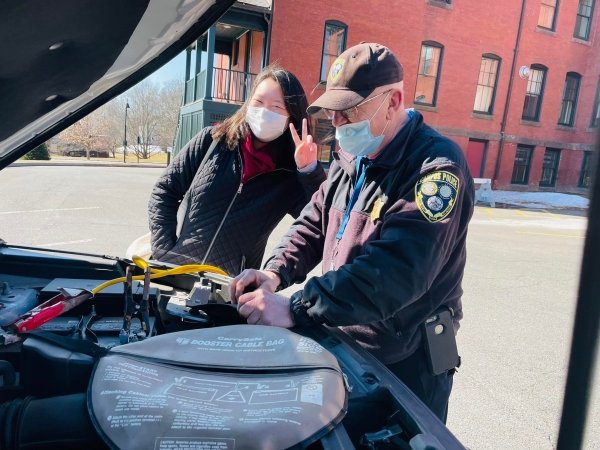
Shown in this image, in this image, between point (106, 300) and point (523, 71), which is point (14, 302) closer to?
point (106, 300)

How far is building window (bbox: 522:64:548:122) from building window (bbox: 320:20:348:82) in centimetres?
929

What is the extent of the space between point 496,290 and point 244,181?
4935mm

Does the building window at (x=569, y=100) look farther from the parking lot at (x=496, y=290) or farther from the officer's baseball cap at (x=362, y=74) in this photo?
the officer's baseball cap at (x=362, y=74)

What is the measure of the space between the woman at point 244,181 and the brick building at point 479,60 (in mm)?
13691

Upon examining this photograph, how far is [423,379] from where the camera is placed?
5.38ft

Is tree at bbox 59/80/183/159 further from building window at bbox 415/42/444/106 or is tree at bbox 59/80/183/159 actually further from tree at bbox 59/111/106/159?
building window at bbox 415/42/444/106

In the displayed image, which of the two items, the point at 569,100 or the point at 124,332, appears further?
the point at 569,100

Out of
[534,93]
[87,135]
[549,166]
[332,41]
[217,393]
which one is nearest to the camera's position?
[217,393]

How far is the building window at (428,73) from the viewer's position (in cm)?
1899

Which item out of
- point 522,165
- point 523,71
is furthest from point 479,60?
point 522,165

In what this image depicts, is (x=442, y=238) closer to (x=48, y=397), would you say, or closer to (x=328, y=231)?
(x=328, y=231)

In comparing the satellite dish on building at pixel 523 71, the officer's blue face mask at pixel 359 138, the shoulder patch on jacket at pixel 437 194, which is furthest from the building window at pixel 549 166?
the shoulder patch on jacket at pixel 437 194

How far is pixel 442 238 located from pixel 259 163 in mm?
1298

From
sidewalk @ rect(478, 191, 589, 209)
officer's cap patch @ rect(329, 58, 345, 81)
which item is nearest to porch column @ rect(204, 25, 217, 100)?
sidewalk @ rect(478, 191, 589, 209)
